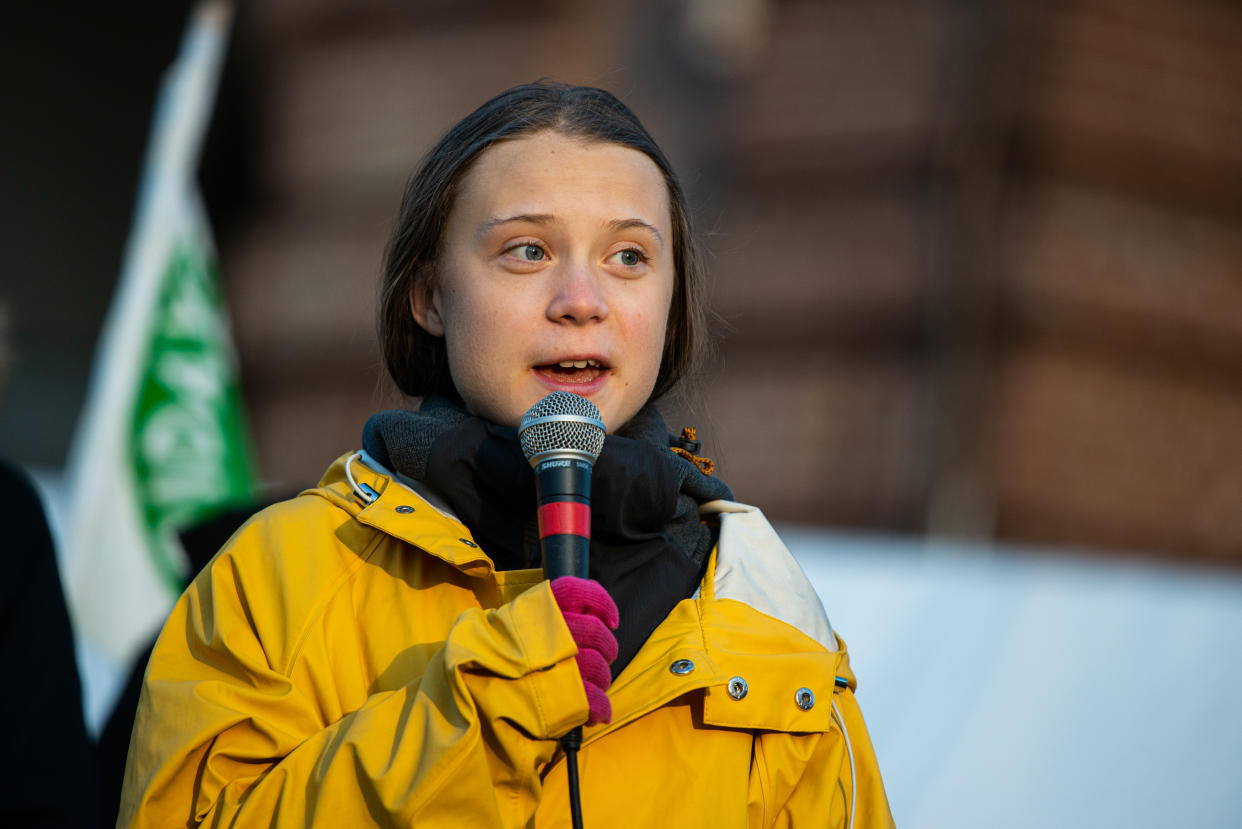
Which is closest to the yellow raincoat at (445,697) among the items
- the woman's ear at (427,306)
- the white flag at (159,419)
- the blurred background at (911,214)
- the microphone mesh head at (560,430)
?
the microphone mesh head at (560,430)

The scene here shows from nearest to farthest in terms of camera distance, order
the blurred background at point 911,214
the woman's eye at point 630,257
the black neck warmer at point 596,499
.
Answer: the black neck warmer at point 596,499
the woman's eye at point 630,257
the blurred background at point 911,214

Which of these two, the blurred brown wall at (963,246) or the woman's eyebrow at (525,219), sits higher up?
the blurred brown wall at (963,246)

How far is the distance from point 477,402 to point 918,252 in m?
5.35

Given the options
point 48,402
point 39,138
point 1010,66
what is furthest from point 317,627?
point 48,402

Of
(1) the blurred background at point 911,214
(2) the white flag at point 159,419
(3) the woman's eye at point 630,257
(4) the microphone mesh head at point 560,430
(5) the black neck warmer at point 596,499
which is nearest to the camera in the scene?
(4) the microphone mesh head at point 560,430

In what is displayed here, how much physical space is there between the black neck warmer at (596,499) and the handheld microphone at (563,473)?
86 millimetres

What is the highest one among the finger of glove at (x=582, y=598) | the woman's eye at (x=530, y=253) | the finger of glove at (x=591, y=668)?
the woman's eye at (x=530, y=253)

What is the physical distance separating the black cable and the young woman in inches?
1.4

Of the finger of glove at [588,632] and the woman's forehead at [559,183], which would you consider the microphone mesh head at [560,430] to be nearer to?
the finger of glove at [588,632]

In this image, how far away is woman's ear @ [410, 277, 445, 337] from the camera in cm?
192

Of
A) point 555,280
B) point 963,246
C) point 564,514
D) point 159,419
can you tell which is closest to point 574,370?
point 555,280

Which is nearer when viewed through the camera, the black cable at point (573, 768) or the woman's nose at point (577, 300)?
the black cable at point (573, 768)

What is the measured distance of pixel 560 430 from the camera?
1.49 m

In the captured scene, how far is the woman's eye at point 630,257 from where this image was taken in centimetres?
180
